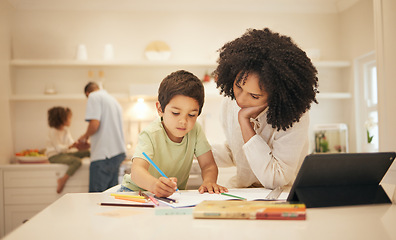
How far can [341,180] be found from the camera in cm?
97

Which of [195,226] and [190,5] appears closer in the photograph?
[195,226]

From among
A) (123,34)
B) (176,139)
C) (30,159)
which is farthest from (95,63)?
(176,139)

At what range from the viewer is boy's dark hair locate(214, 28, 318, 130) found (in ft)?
4.19

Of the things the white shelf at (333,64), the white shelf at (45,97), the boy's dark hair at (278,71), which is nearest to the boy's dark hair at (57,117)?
the white shelf at (45,97)

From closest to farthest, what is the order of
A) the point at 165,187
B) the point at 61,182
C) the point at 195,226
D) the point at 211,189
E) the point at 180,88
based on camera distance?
the point at 195,226 → the point at 165,187 → the point at 211,189 → the point at 180,88 → the point at 61,182

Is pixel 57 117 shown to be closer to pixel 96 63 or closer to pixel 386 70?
pixel 96 63

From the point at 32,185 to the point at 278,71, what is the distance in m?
3.44

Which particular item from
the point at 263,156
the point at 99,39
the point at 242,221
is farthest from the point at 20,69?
the point at 242,221

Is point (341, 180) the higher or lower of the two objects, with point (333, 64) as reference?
lower

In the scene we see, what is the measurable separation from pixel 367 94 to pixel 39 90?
3.96 metres

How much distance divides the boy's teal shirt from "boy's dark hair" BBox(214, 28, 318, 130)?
1.10 feet

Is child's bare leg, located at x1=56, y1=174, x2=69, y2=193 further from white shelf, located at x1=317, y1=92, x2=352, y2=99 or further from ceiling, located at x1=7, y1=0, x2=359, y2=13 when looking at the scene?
white shelf, located at x1=317, y1=92, x2=352, y2=99

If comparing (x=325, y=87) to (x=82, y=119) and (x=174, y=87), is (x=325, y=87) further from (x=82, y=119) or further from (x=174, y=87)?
(x=174, y=87)

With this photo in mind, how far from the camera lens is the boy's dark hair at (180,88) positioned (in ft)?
4.69
